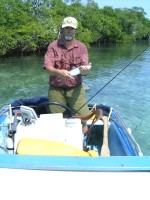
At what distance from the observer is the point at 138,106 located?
11086 mm

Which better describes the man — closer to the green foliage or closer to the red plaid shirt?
the red plaid shirt

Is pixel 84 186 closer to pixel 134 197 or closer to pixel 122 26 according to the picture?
pixel 134 197

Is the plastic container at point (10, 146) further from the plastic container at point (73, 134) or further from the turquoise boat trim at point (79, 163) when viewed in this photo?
the turquoise boat trim at point (79, 163)

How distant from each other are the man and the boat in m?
0.25

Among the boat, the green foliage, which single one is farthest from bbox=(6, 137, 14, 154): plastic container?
the green foliage

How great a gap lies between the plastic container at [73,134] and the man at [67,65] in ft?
2.41

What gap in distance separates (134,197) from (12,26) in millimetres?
28971

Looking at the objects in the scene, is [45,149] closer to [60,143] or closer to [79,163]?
[60,143]

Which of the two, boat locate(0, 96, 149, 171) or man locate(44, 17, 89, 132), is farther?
man locate(44, 17, 89, 132)

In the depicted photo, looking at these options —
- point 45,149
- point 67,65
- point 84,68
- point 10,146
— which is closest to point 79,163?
point 45,149

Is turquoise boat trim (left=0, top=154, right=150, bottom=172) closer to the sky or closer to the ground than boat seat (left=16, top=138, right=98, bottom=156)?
closer to the sky

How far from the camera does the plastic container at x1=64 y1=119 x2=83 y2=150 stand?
11.5 ft

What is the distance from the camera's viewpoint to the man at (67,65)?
4.36m

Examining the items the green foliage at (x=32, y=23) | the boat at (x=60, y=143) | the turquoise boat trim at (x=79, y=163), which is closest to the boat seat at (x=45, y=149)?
the boat at (x=60, y=143)
